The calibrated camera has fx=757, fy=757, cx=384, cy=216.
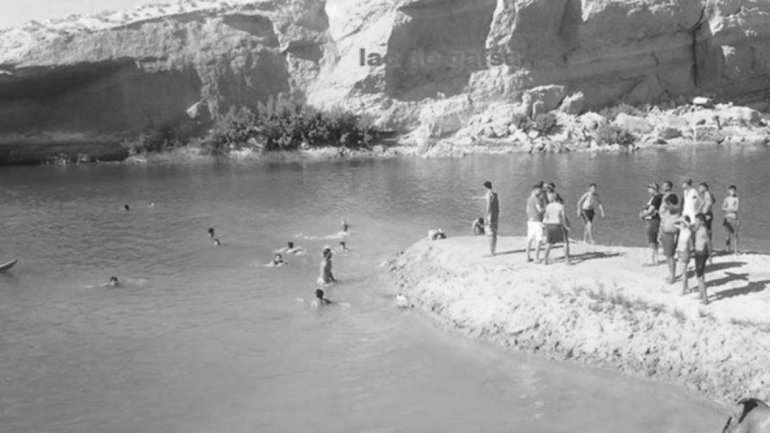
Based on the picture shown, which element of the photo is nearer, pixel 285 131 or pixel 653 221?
pixel 653 221

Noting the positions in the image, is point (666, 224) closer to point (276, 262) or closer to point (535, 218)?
point (535, 218)

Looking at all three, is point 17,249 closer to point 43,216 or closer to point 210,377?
point 43,216

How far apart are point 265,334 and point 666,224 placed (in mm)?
9570

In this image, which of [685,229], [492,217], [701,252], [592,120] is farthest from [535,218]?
[592,120]

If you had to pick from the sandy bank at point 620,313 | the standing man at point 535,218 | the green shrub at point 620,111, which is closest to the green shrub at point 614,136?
the green shrub at point 620,111

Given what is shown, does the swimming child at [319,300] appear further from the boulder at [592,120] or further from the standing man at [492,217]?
the boulder at [592,120]

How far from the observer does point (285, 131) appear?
197 ft

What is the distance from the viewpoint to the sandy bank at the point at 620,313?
46.2 feet

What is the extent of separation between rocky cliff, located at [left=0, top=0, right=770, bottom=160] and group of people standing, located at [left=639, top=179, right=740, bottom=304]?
42744mm

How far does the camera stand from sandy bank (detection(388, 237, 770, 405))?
1407cm

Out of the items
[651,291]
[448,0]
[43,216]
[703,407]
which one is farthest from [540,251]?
[448,0]

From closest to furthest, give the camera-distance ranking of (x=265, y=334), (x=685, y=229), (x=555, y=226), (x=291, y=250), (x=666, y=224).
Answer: (x=685, y=229) < (x=666, y=224) < (x=265, y=334) < (x=555, y=226) < (x=291, y=250)

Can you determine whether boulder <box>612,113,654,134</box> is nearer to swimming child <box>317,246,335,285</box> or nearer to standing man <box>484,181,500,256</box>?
standing man <box>484,181,500,256</box>

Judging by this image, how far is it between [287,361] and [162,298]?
6.67 metres
